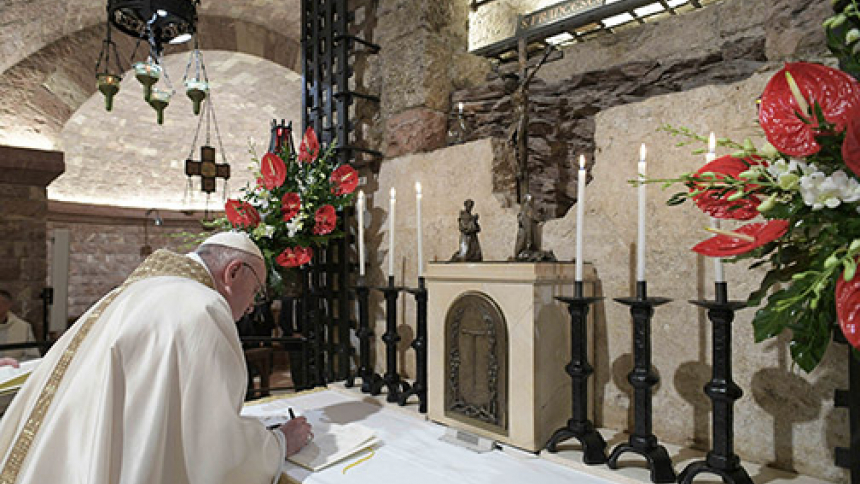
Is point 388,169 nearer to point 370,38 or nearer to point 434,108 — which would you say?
point 434,108

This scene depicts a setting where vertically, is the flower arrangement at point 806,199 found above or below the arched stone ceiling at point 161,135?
below

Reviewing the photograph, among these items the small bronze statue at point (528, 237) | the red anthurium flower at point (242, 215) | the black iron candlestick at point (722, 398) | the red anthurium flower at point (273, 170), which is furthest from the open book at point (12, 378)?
the black iron candlestick at point (722, 398)

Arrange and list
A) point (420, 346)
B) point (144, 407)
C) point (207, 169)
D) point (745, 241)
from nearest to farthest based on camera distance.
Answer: point (745, 241) < point (144, 407) < point (420, 346) < point (207, 169)

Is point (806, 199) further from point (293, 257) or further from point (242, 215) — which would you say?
point (242, 215)

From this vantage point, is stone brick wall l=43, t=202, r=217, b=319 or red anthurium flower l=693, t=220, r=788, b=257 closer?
red anthurium flower l=693, t=220, r=788, b=257

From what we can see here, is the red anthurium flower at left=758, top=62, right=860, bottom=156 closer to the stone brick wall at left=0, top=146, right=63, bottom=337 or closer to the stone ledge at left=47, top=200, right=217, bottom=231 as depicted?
the stone brick wall at left=0, top=146, right=63, bottom=337

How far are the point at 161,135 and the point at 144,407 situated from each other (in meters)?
8.81

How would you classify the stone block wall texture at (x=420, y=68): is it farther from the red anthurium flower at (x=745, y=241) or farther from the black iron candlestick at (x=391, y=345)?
the red anthurium flower at (x=745, y=241)

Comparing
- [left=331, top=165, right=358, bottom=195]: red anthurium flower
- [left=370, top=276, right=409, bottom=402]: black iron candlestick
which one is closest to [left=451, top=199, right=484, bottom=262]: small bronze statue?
[left=370, top=276, right=409, bottom=402]: black iron candlestick

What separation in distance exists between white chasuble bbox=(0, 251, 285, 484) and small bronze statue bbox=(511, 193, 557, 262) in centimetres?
104

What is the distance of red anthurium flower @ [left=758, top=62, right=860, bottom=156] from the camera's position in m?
0.97

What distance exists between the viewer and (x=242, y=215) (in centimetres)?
231

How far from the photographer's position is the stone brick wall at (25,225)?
475 centimetres

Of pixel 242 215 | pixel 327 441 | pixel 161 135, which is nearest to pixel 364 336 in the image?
pixel 327 441
